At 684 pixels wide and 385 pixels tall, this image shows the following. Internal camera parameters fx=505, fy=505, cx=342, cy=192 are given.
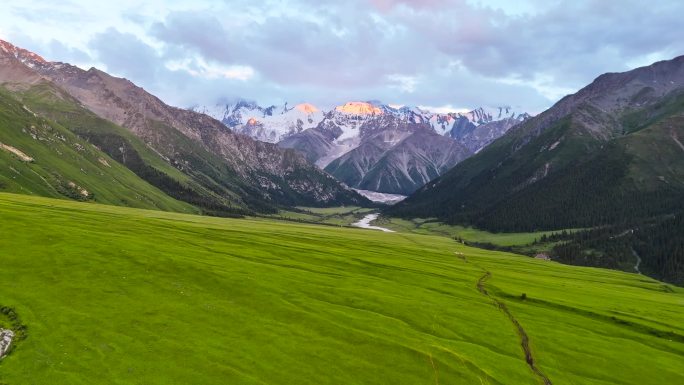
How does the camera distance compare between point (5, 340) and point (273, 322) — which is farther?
point (273, 322)

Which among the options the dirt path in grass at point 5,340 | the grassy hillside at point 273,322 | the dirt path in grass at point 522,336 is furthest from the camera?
the dirt path in grass at point 522,336

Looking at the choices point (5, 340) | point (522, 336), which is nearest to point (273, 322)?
point (5, 340)

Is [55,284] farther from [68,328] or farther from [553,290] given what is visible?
[553,290]

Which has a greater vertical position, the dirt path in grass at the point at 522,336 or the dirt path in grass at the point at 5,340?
the dirt path in grass at the point at 522,336

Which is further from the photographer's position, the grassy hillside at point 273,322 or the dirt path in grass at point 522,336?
the dirt path in grass at point 522,336

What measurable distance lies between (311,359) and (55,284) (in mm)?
34954

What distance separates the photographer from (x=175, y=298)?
2601 inches

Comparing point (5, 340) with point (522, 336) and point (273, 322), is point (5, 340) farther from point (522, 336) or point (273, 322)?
point (522, 336)

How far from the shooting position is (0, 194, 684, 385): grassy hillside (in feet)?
162

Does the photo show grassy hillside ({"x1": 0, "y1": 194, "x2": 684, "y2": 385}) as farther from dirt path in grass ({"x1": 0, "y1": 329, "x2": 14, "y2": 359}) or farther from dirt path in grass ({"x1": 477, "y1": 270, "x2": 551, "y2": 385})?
dirt path in grass ({"x1": 0, "y1": 329, "x2": 14, "y2": 359})

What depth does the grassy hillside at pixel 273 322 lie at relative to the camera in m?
49.3

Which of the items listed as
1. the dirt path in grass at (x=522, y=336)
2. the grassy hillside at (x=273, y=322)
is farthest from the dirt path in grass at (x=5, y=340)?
the dirt path in grass at (x=522, y=336)

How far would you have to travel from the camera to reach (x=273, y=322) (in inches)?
2468

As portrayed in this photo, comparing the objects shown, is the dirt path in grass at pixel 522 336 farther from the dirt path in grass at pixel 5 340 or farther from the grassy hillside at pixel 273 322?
the dirt path in grass at pixel 5 340
